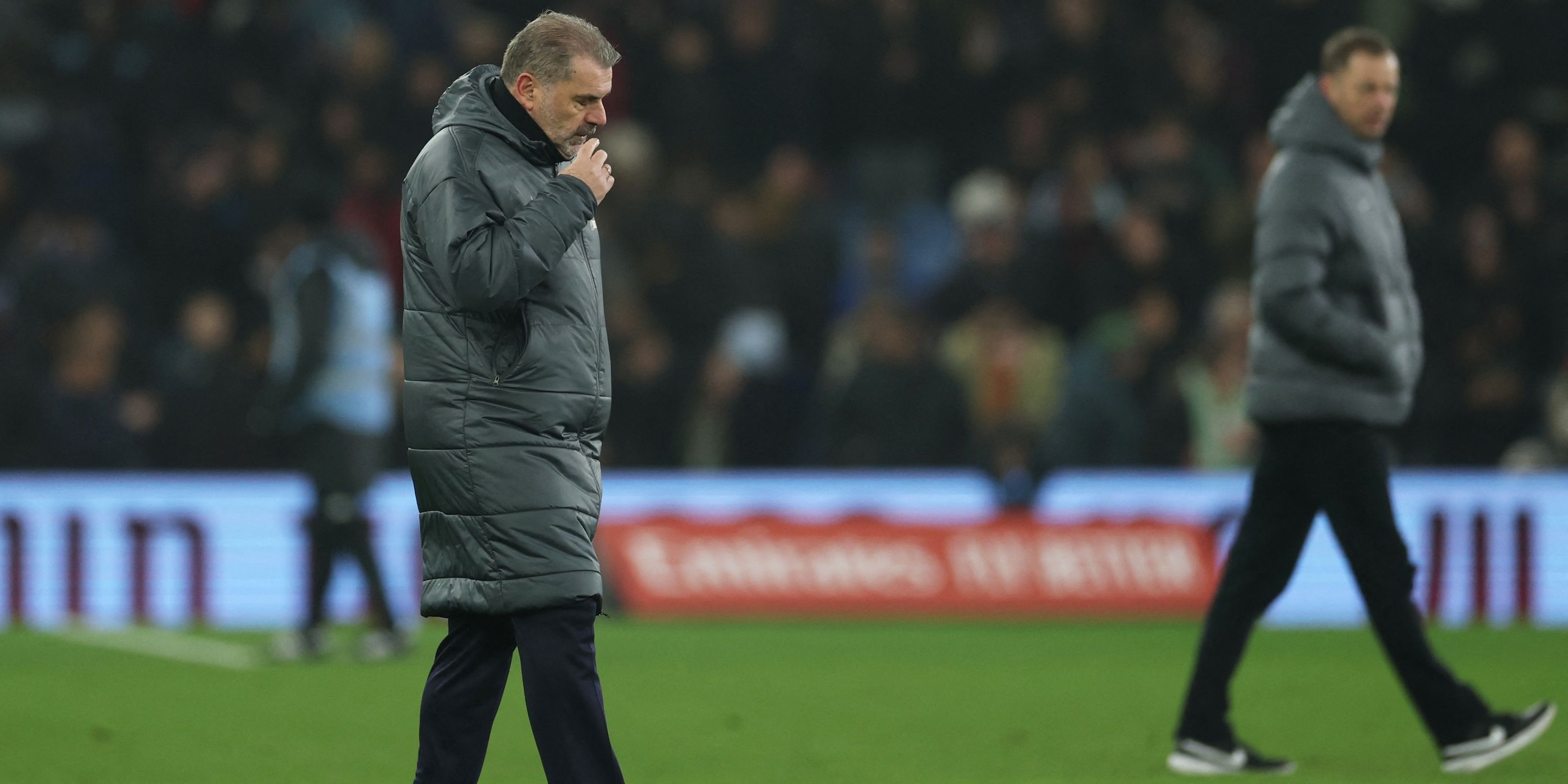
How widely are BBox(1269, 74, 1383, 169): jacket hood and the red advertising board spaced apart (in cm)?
576

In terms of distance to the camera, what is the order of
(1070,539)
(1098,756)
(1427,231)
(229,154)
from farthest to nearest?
(229,154), (1427,231), (1070,539), (1098,756)

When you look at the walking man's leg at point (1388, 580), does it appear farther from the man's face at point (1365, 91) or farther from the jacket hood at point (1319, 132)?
the man's face at point (1365, 91)

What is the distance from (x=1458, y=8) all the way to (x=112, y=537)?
429 inches

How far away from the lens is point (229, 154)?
16.1 metres

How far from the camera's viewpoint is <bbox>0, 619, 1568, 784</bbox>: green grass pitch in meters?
7.11

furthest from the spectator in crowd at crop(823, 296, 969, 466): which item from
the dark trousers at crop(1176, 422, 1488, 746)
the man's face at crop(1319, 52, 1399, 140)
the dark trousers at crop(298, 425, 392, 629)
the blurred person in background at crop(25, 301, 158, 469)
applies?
the man's face at crop(1319, 52, 1399, 140)

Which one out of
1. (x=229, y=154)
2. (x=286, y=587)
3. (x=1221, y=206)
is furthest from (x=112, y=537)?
(x=1221, y=206)

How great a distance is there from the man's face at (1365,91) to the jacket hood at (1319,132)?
30 mm

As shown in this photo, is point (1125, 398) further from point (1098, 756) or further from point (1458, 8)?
point (1098, 756)

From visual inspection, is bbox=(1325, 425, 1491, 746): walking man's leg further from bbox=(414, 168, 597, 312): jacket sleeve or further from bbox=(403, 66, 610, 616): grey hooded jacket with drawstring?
bbox=(414, 168, 597, 312): jacket sleeve

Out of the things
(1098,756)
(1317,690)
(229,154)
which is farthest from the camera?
(229,154)

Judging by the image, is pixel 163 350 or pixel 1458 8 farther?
pixel 1458 8

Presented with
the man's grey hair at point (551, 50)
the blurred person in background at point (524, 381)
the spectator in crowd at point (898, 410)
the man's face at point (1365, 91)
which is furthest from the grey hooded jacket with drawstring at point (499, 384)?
the spectator in crowd at point (898, 410)

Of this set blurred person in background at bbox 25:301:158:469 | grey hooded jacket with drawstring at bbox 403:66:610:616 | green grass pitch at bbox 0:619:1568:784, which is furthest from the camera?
blurred person in background at bbox 25:301:158:469
